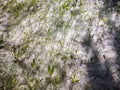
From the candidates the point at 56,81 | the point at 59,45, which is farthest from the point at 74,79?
the point at 59,45

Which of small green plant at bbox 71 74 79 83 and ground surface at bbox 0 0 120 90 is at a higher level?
ground surface at bbox 0 0 120 90

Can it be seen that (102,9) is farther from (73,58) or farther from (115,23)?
(73,58)

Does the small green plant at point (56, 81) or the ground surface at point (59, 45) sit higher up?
the ground surface at point (59, 45)

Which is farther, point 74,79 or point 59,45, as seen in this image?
point 59,45

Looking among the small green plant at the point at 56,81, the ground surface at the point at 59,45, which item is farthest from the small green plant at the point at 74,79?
the small green plant at the point at 56,81

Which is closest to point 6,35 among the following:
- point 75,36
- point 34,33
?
point 34,33

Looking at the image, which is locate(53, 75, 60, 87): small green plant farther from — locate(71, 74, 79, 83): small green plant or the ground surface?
locate(71, 74, 79, 83): small green plant

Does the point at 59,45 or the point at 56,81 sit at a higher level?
the point at 59,45

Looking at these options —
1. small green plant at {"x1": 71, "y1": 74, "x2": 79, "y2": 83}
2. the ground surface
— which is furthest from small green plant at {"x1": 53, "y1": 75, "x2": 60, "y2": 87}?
small green plant at {"x1": 71, "y1": 74, "x2": 79, "y2": 83}

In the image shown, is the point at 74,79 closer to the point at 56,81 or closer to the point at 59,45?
the point at 56,81

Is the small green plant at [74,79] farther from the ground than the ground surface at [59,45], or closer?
closer

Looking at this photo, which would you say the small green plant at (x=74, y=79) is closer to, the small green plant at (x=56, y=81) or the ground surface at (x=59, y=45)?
the ground surface at (x=59, y=45)

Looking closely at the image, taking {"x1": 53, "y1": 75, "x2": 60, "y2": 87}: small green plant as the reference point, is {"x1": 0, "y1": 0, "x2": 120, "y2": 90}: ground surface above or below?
above
